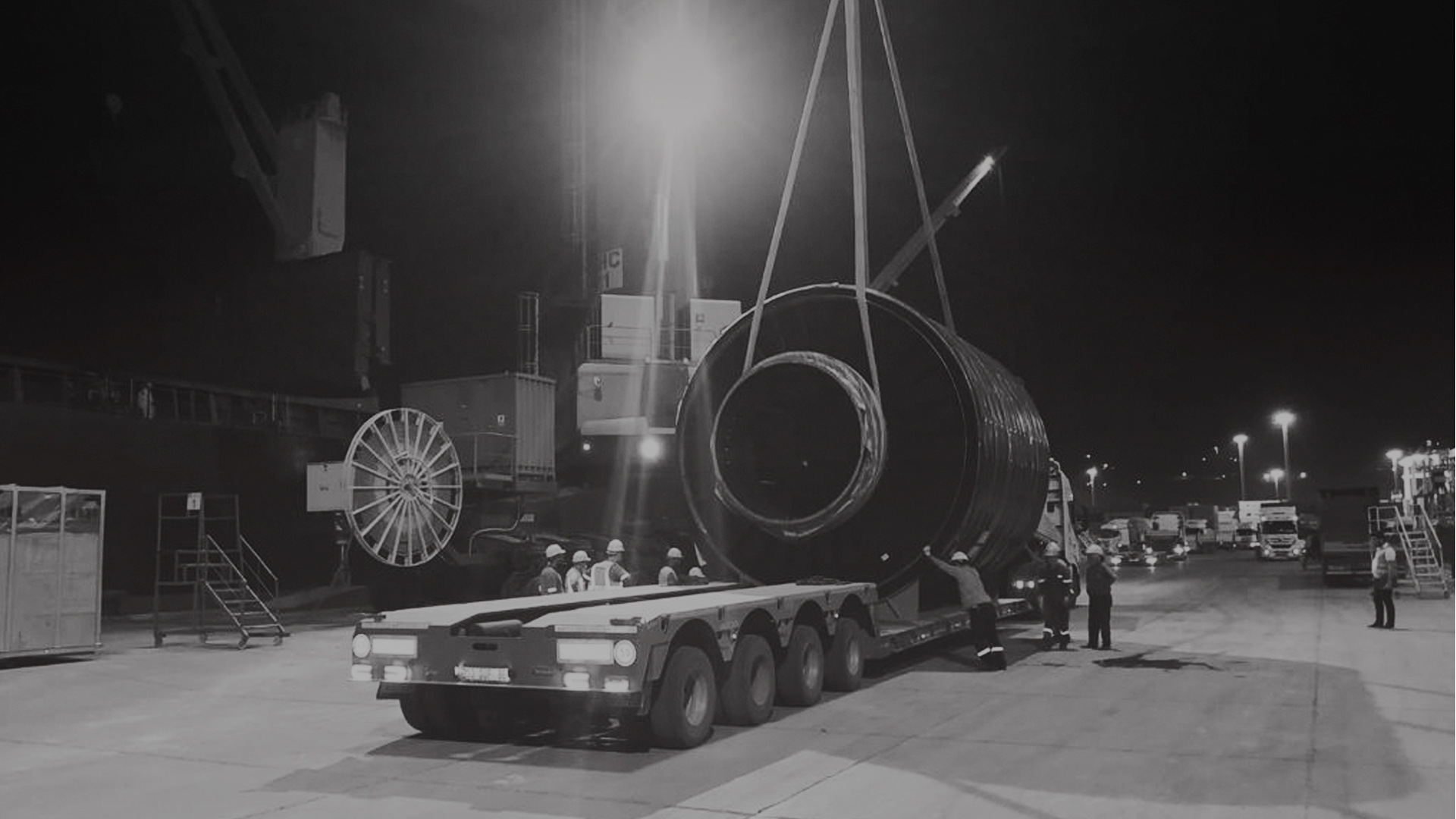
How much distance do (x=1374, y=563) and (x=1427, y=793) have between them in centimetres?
1255

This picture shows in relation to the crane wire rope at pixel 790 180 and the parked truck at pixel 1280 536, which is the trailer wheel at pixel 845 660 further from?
the parked truck at pixel 1280 536

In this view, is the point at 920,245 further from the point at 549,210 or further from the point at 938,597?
the point at 938,597

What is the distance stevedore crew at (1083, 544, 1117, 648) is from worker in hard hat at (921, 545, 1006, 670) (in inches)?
108

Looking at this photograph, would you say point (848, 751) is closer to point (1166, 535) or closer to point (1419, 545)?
point (1419, 545)

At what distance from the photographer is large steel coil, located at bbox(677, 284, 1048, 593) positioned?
1224cm

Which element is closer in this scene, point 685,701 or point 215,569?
point 685,701

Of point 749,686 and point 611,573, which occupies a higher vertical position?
point 611,573

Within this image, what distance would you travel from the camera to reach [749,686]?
352 inches

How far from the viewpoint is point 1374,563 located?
1738 centimetres

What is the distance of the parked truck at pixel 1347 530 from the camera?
28547 mm

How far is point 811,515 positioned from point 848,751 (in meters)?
4.56

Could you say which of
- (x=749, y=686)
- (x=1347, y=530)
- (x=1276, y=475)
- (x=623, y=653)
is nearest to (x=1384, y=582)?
(x=749, y=686)

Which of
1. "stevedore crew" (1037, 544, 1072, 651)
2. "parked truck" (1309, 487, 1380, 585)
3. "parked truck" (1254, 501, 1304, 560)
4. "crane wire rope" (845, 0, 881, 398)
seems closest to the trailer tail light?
"crane wire rope" (845, 0, 881, 398)

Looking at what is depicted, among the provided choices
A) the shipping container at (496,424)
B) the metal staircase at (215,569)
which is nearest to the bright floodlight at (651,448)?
the shipping container at (496,424)
